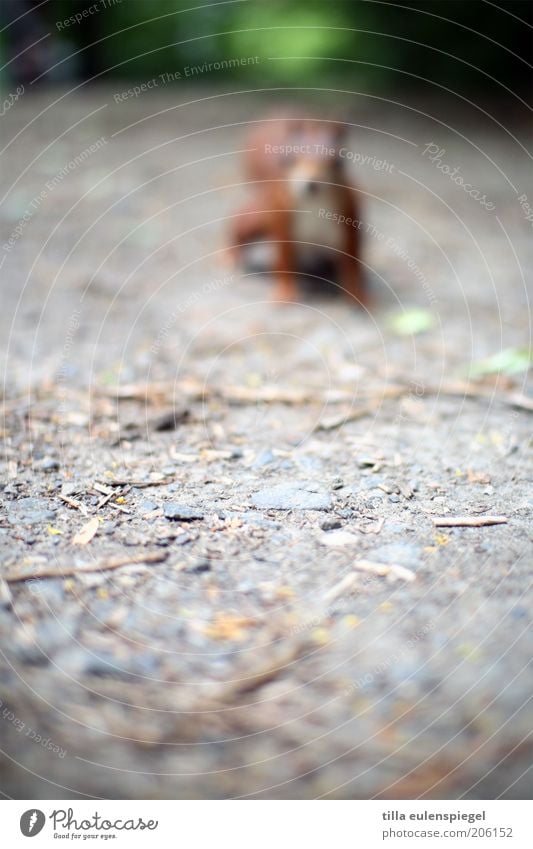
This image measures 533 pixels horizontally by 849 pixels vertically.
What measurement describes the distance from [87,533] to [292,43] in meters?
6.66

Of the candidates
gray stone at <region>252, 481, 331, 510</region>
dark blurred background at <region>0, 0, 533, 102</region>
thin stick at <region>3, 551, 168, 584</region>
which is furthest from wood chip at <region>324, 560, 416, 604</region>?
dark blurred background at <region>0, 0, 533, 102</region>

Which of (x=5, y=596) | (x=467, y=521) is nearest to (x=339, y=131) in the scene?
(x=467, y=521)

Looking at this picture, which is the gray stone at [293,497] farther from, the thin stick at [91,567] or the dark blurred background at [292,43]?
the dark blurred background at [292,43]

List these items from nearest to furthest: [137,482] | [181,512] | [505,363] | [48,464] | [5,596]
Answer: [5,596], [181,512], [137,482], [48,464], [505,363]

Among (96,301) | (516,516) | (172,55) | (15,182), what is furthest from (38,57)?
(516,516)

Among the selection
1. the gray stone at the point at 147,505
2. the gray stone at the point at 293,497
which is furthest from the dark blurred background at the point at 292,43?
the gray stone at the point at 147,505

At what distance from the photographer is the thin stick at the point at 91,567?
1913mm

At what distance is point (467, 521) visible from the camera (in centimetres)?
215

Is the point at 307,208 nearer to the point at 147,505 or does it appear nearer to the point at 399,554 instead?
the point at 147,505

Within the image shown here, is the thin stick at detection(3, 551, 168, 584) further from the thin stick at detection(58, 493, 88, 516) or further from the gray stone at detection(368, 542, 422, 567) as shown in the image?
the gray stone at detection(368, 542, 422, 567)

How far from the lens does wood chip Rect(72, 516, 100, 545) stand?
6.78 feet

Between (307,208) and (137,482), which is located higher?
(307,208)

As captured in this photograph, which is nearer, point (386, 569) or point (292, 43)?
point (386, 569)
